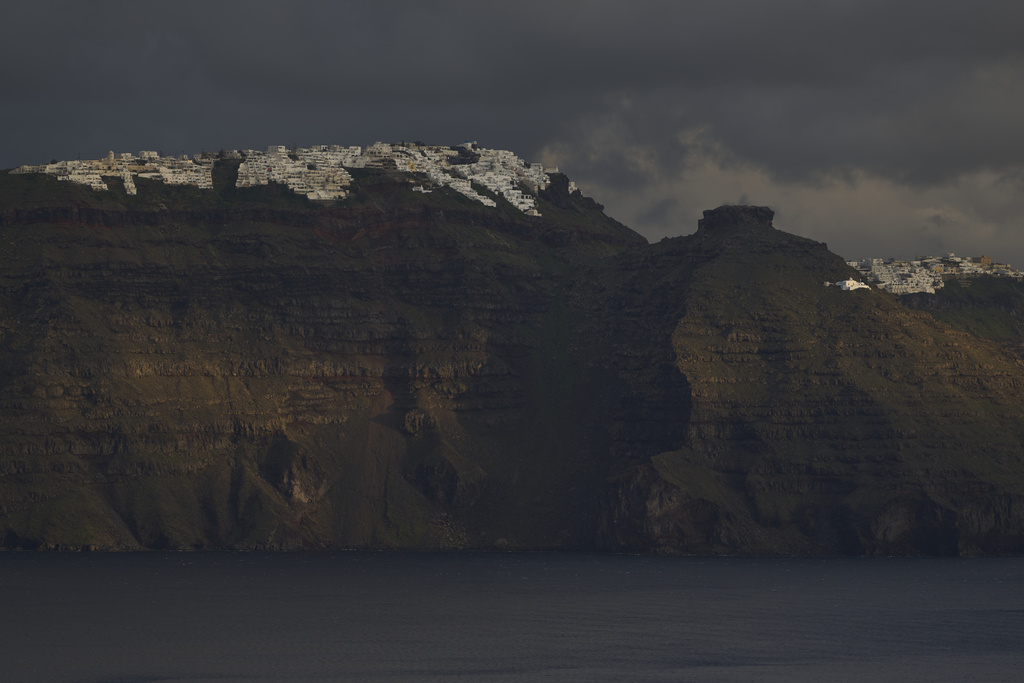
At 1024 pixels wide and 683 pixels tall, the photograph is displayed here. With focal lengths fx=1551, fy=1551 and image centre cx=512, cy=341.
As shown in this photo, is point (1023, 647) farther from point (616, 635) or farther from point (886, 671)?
point (616, 635)

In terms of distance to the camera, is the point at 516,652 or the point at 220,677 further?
the point at 516,652

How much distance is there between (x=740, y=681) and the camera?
159500 mm

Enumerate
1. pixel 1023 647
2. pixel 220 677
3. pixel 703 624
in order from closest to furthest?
pixel 220 677 < pixel 1023 647 < pixel 703 624

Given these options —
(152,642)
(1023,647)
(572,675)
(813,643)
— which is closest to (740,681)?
(572,675)

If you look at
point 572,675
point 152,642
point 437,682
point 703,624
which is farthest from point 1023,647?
point 152,642

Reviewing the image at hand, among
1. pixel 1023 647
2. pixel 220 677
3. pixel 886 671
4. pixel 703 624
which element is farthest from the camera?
pixel 703 624

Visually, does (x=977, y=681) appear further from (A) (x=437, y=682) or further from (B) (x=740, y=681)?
(A) (x=437, y=682)

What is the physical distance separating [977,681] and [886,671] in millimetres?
10054

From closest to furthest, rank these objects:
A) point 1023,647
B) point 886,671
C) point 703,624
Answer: point 886,671 < point 1023,647 < point 703,624

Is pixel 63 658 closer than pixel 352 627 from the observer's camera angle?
Yes

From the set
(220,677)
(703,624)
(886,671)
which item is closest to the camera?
(220,677)

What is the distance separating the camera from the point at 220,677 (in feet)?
512

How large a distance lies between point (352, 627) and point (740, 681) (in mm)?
54620

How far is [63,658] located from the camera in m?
164
